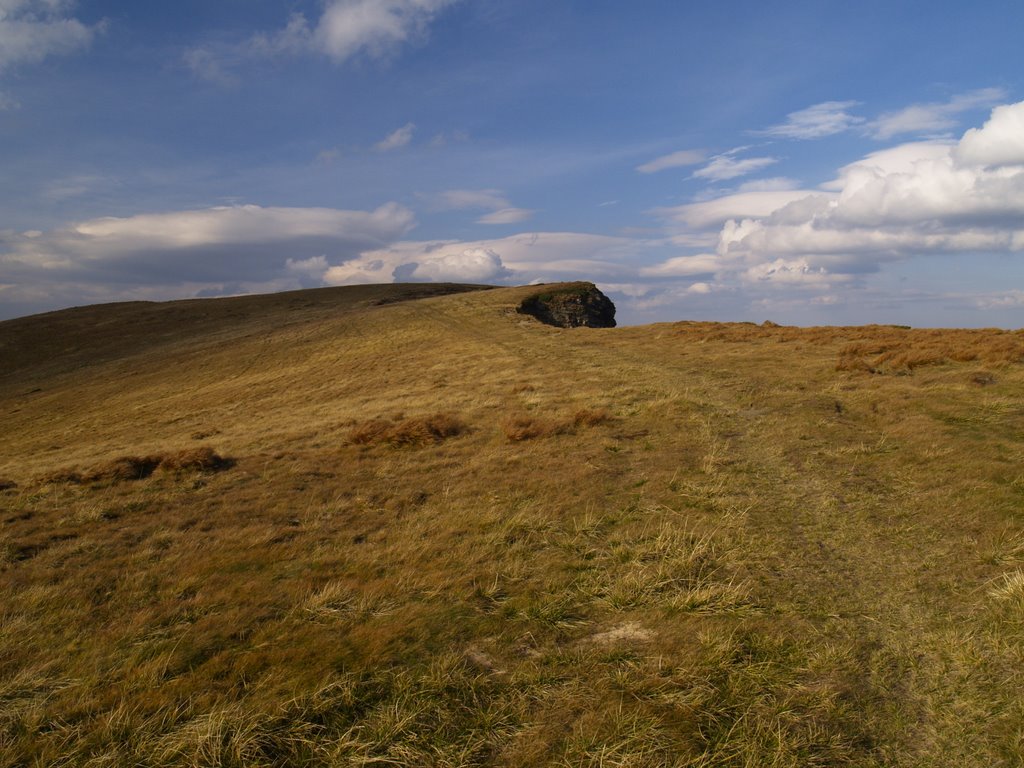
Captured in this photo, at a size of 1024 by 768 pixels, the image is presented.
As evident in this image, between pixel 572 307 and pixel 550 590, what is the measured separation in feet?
214

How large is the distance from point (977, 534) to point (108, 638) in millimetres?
11768

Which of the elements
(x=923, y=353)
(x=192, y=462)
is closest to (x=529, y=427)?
(x=192, y=462)

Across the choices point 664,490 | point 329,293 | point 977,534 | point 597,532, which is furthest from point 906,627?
point 329,293

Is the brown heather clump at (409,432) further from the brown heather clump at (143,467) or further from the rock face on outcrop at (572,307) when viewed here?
the rock face on outcrop at (572,307)

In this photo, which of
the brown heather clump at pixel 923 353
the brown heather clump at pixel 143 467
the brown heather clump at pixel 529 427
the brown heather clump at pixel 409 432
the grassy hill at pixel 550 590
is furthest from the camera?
the brown heather clump at pixel 923 353

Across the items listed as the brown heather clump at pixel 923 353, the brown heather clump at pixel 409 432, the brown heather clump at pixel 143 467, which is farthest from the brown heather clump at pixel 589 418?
the brown heather clump at pixel 923 353

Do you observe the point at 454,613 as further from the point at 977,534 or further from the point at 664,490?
the point at 977,534

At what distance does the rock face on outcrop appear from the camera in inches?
2650

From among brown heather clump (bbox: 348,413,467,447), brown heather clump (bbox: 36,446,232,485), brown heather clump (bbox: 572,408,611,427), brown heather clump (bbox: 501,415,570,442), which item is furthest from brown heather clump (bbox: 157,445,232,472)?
brown heather clump (bbox: 572,408,611,427)

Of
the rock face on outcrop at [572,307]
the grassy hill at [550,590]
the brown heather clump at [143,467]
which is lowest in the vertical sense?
the grassy hill at [550,590]

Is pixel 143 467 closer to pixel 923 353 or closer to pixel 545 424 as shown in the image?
pixel 545 424

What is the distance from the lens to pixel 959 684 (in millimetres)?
5289

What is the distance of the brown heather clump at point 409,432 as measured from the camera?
53.0ft

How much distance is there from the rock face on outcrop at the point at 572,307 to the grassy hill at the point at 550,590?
48.6 meters
